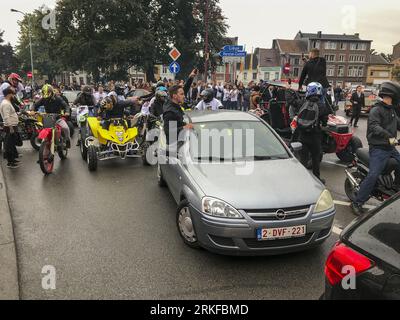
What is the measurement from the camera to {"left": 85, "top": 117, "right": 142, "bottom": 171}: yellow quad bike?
864cm

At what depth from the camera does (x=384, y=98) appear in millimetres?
5137

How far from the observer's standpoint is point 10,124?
852 centimetres

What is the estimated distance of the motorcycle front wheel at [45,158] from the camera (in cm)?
786

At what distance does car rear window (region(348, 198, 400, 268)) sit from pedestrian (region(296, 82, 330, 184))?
416 cm

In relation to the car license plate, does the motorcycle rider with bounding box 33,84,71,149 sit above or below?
above

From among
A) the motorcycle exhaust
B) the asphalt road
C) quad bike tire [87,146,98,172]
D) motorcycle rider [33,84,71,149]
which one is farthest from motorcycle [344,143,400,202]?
motorcycle rider [33,84,71,149]

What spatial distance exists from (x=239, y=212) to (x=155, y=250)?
123cm

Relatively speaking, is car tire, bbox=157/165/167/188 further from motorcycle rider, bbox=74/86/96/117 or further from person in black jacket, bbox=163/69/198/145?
motorcycle rider, bbox=74/86/96/117

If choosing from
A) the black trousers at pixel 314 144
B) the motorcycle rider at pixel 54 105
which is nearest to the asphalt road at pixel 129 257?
the black trousers at pixel 314 144

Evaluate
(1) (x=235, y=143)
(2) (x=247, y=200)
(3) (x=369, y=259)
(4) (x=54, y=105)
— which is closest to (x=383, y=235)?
(3) (x=369, y=259)

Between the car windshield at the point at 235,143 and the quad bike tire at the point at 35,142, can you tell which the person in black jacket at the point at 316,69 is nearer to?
the car windshield at the point at 235,143

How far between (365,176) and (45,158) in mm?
6264
